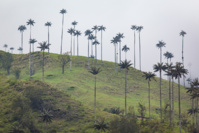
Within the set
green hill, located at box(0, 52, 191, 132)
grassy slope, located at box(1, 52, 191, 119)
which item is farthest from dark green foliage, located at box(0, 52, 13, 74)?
grassy slope, located at box(1, 52, 191, 119)

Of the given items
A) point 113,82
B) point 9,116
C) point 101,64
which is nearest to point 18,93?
point 9,116

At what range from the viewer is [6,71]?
540ft

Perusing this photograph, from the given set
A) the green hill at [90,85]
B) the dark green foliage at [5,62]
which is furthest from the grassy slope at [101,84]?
the dark green foliage at [5,62]

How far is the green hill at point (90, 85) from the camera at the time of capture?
11589 cm

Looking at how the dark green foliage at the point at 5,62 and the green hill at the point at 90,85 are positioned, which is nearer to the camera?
the green hill at the point at 90,85

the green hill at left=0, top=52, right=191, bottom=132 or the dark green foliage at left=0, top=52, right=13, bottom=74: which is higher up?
the dark green foliage at left=0, top=52, right=13, bottom=74

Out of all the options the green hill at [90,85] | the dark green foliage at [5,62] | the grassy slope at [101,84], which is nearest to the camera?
the green hill at [90,85]

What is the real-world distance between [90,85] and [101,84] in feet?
27.4

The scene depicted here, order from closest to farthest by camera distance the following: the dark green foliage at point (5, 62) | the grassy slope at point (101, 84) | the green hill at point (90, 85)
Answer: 1. the green hill at point (90, 85)
2. the grassy slope at point (101, 84)
3. the dark green foliage at point (5, 62)

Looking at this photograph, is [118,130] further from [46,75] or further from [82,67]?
[82,67]

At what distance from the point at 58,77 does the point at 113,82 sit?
33720 mm

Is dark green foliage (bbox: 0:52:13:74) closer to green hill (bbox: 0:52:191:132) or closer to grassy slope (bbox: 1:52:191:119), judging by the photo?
green hill (bbox: 0:52:191:132)

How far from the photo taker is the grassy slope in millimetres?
123188

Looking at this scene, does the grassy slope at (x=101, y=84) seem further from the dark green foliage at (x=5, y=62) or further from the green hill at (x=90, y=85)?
the dark green foliage at (x=5, y=62)
